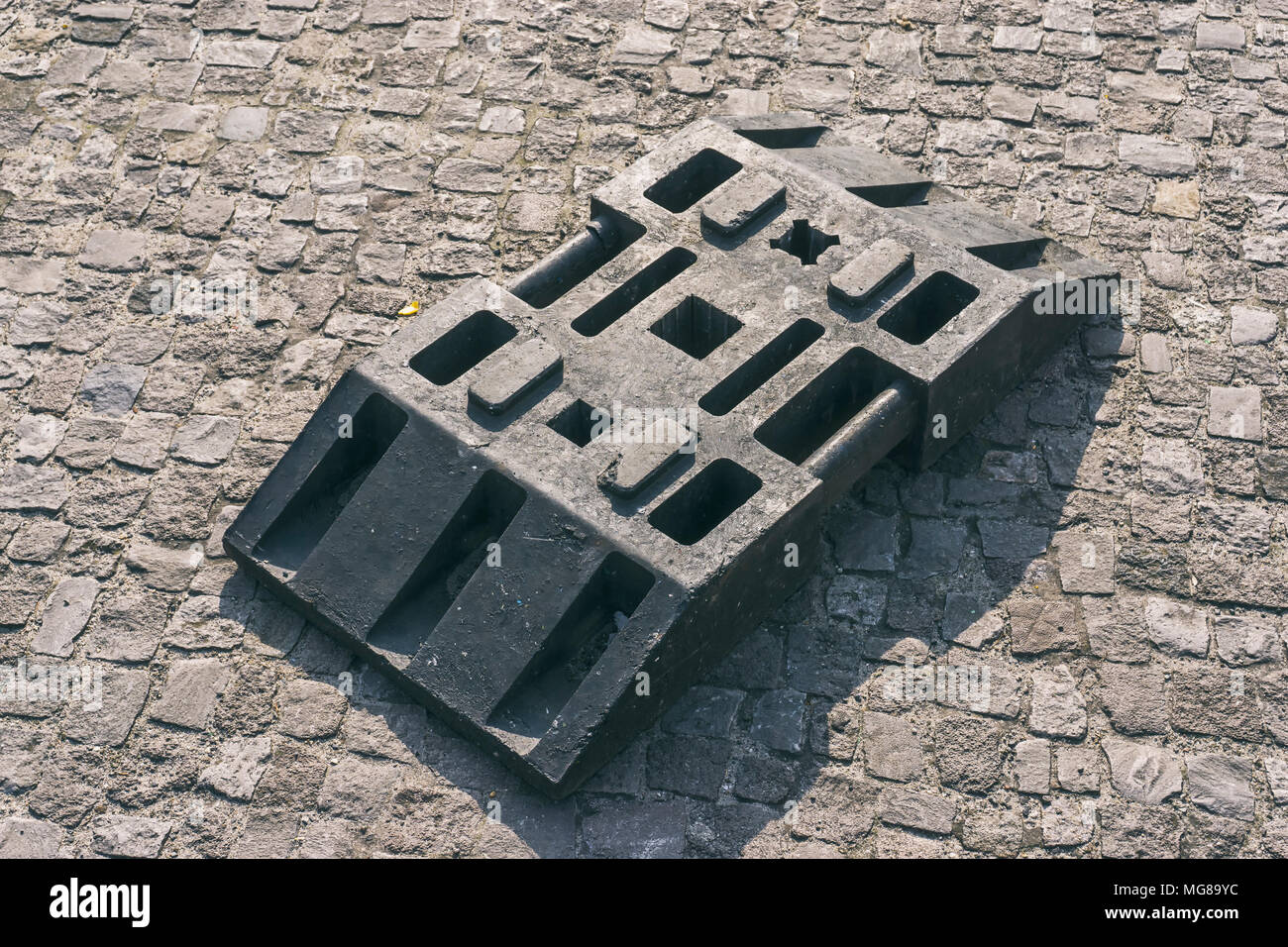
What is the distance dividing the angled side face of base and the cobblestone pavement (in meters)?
0.39

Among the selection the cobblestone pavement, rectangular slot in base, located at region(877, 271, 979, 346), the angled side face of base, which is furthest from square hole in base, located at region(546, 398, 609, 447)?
rectangular slot in base, located at region(877, 271, 979, 346)

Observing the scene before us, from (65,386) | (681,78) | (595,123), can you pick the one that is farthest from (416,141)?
(65,386)

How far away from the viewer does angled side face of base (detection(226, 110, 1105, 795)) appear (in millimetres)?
6652

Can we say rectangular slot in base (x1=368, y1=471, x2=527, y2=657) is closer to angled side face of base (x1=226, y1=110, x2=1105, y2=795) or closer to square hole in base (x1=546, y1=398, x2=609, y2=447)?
angled side face of base (x1=226, y1=110, x2=1105, y2=795)

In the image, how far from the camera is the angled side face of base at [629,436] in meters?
6.65

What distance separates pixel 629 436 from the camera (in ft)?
22.9

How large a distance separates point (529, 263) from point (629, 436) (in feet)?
7.40

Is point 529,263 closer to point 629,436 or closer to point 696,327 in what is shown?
point 696,327

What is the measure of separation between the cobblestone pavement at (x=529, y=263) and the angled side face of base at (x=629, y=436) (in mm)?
388

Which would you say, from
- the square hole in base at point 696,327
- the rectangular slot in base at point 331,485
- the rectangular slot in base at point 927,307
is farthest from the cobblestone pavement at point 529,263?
the square hole in base at point 696,327

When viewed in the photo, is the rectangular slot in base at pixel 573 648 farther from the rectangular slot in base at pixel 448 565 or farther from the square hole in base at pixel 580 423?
the square hole in base at pixel 580 423

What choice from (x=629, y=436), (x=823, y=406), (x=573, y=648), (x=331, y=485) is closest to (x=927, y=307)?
(x=823, y=406)

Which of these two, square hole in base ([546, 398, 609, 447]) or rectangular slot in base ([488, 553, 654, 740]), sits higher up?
square hole in base ([546, 398, 609, 447])

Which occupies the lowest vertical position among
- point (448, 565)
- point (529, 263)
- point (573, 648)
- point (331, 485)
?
point (573, 648)
